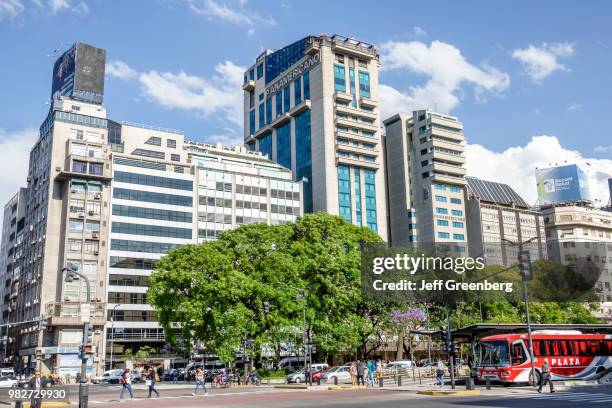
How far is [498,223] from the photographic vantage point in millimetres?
134250

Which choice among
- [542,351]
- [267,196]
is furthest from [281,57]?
[542,351]

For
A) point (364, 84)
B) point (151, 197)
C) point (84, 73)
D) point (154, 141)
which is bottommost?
point (151, 197)

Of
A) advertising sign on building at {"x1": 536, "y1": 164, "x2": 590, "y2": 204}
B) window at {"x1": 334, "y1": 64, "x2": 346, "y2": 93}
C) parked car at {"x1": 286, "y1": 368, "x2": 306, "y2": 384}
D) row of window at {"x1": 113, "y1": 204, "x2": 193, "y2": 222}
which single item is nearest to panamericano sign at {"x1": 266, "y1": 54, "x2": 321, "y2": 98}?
window at {"x1": 334, "y1": 64, "x2": 346, "y2": 93}

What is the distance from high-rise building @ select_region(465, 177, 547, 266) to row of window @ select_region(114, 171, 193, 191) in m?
60.1

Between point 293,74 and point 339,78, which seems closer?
point 339,78

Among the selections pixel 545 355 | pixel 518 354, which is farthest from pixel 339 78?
pixel 518 354

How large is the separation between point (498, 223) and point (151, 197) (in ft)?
253

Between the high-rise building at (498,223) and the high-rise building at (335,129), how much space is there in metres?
22.6

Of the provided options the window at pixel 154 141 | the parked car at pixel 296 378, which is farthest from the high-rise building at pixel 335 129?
the parked car at pixel 296 378

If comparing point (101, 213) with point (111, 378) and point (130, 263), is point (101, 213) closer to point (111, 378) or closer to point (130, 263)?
point (130, 263)

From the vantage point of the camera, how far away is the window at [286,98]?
428 feet

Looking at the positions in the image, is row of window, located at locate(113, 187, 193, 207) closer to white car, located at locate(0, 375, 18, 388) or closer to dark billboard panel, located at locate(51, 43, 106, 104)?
dark billboard panel, located at locate(51, 43, 106, 104)

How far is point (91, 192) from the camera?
93.2 m

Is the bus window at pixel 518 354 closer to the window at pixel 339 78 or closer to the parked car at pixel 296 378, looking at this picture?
the parked car at pixel 296 378
